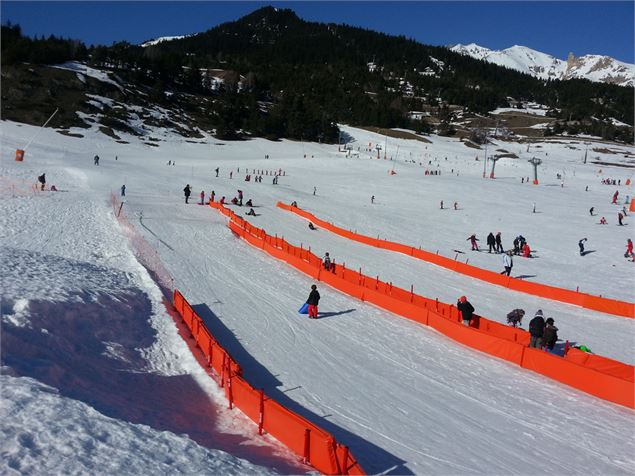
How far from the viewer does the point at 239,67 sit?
159250mm

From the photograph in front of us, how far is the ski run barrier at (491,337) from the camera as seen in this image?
35.9ft

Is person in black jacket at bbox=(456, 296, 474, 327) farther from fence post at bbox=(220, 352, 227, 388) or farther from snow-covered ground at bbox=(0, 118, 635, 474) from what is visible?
fence post at bbox=(220, 352, 227, 388)

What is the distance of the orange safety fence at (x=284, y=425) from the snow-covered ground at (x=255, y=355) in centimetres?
21

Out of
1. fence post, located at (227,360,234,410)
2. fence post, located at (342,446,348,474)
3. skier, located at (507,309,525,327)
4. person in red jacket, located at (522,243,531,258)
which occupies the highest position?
person in red jacket, located at (522,243,531,258)

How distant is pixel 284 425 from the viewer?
7.54 metres

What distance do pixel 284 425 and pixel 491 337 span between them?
7.61 meters

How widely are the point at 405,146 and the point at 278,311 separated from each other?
86.2 metres

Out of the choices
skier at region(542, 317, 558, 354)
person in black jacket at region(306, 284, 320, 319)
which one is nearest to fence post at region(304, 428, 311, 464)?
person in black jacket at region(306, 284, 320, 319)

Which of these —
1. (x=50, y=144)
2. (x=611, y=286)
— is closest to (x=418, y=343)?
(x=611, y=286)

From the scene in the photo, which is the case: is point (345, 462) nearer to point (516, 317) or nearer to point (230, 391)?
point (230, 391)

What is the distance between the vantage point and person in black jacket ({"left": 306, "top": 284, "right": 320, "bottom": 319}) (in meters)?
14.8

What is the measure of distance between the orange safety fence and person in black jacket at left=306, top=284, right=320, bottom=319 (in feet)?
15.7

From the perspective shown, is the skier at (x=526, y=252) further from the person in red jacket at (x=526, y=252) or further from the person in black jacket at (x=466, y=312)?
the person in black jacket at (x=466, y=312)

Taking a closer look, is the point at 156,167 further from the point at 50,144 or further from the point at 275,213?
the point at 275,213
